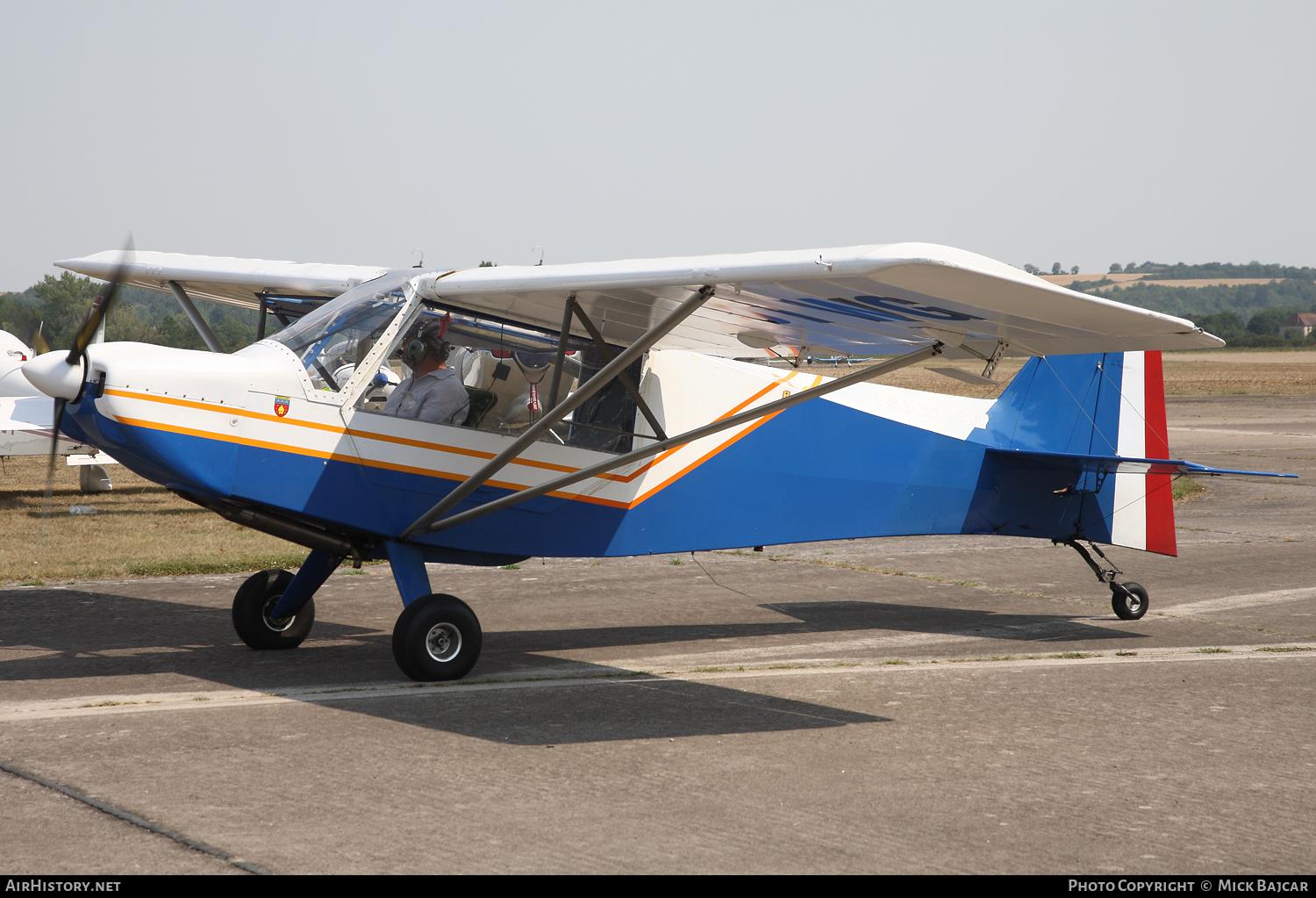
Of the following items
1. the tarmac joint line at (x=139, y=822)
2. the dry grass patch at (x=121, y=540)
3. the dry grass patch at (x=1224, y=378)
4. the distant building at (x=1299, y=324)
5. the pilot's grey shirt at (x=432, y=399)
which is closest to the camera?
the tarmac joint line at (x=139, y=822)

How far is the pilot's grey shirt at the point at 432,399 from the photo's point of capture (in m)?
7.08

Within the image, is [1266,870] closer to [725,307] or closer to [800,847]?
[800,847]

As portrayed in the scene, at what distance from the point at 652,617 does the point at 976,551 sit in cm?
551

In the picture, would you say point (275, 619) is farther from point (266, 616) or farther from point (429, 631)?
point (429, 631)

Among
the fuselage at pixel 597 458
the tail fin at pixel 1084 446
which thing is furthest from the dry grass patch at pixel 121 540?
the tail fin at pixel 1084 446

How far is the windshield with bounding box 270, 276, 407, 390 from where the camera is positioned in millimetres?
6871

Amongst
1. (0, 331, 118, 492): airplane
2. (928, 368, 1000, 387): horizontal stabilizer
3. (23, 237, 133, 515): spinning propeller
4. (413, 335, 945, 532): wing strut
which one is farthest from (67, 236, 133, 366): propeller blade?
(0, 331, 118, 492): airplane

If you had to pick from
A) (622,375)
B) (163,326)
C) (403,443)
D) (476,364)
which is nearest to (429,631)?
(403,443)

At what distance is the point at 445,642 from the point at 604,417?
6.10 ft

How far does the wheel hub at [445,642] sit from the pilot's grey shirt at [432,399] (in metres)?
1.28

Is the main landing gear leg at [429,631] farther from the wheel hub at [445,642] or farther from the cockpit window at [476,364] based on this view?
the cockpit window at [476,364]

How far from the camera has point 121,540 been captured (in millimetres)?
13148

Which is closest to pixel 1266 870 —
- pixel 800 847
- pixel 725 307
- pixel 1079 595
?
pixel 800 847

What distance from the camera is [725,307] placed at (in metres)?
6.86
